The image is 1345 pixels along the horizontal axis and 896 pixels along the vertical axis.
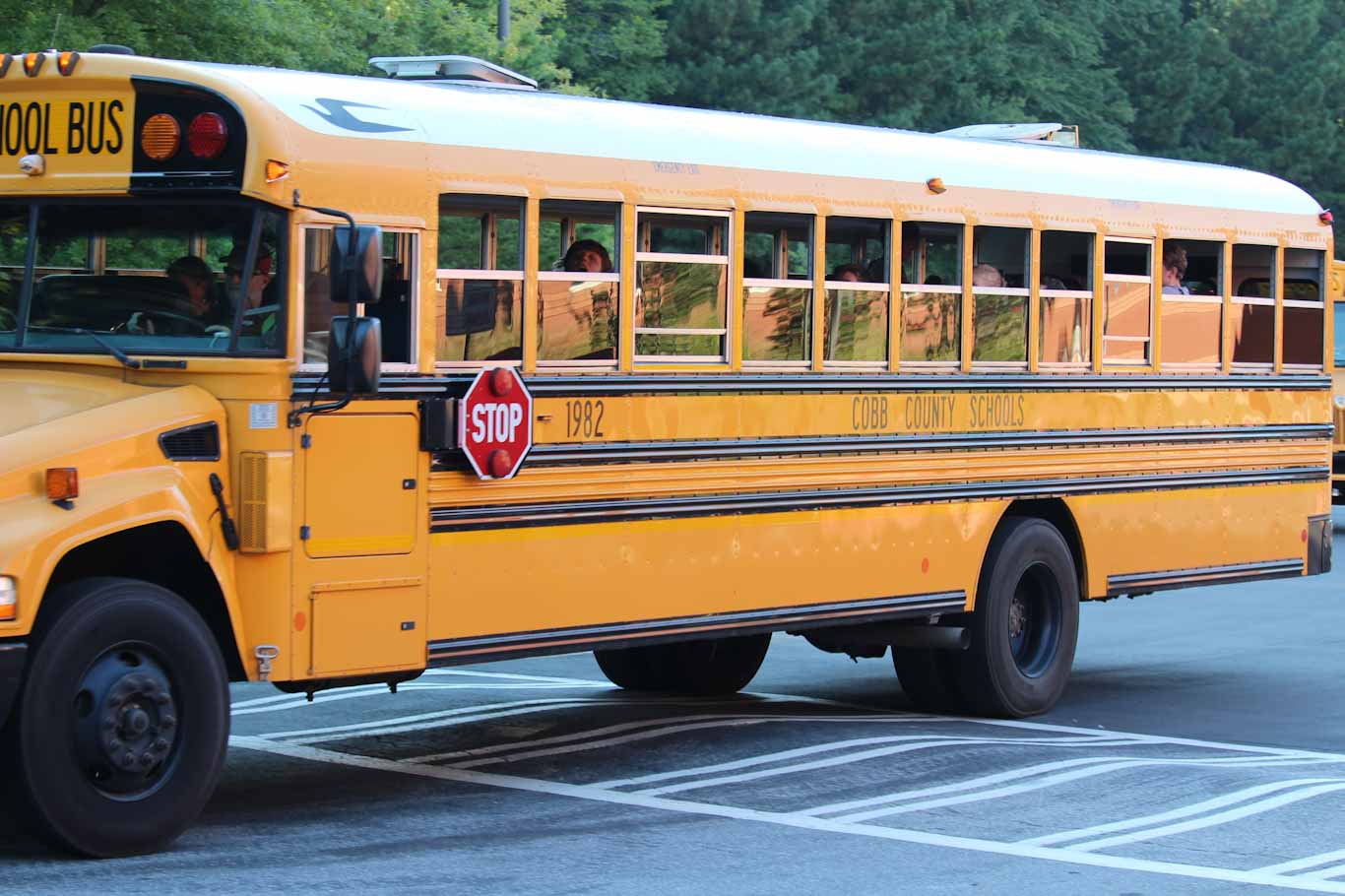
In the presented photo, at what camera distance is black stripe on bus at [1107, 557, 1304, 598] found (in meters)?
12.1

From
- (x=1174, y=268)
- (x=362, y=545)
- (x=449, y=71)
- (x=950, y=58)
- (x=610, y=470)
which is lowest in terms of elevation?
(x=362, y=545)

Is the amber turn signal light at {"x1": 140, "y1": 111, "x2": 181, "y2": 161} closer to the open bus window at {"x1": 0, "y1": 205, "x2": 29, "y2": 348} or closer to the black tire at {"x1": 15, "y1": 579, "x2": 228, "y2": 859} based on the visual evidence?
the open bus window at {"x1": 0, "y1": 205, "x2": 29, "y2": 348}

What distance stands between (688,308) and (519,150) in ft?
3.70

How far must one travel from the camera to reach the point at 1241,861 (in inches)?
303

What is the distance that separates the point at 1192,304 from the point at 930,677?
263 centimetres

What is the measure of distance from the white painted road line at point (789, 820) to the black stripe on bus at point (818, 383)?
1.55 metres

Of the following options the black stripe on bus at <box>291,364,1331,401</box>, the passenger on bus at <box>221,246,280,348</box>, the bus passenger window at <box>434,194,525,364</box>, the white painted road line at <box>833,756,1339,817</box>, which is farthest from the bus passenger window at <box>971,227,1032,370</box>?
the passenger on bus at <box>221,246,280,348</box>

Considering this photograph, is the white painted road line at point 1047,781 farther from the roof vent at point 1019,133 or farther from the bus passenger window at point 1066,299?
the roof vent at point 1019,133

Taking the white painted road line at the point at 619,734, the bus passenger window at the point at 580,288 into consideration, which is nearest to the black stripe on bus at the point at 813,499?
the bus passenger window at the point at 580,288

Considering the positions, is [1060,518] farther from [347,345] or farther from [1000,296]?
[347,345]

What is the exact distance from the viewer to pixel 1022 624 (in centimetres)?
1174

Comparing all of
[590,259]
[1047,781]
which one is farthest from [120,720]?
[1047,781]

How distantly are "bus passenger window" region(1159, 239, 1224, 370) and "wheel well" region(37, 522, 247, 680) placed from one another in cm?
612

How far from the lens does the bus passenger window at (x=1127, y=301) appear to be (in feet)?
38.9
